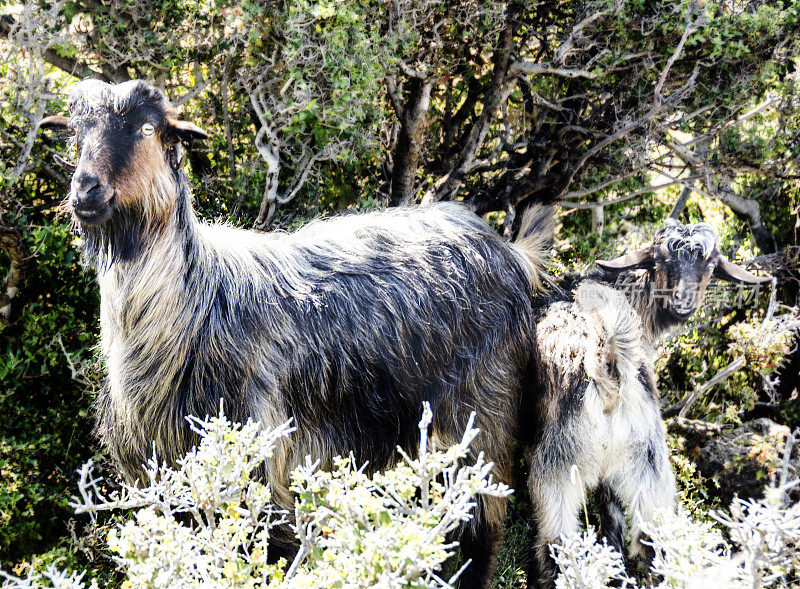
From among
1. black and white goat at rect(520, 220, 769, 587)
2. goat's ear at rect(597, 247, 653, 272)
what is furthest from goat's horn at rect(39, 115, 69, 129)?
goat's ear at rect(597, 247, 653, 272)

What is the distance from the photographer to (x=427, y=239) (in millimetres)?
4344

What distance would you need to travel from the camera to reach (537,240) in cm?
496

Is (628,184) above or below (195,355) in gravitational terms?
above

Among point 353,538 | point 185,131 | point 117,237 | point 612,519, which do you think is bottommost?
point 612,519


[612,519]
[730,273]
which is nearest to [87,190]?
[612,519]

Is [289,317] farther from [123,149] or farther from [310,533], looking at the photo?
[310,533]

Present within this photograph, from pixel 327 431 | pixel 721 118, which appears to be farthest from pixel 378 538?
pixel 721 118

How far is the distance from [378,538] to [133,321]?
1.82 meters

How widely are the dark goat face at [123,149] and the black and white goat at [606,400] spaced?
225 cm

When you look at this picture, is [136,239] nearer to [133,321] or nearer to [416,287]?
[133,321]

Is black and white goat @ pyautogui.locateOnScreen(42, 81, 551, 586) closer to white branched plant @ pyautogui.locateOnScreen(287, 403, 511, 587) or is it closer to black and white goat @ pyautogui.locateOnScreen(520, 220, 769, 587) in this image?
black and white goat @ pyautogui.locateOnScreen(520, 220, 769, 587)

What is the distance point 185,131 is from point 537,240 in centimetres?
Result: 243

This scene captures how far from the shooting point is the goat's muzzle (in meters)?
3.21

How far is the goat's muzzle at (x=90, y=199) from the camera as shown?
321cm
